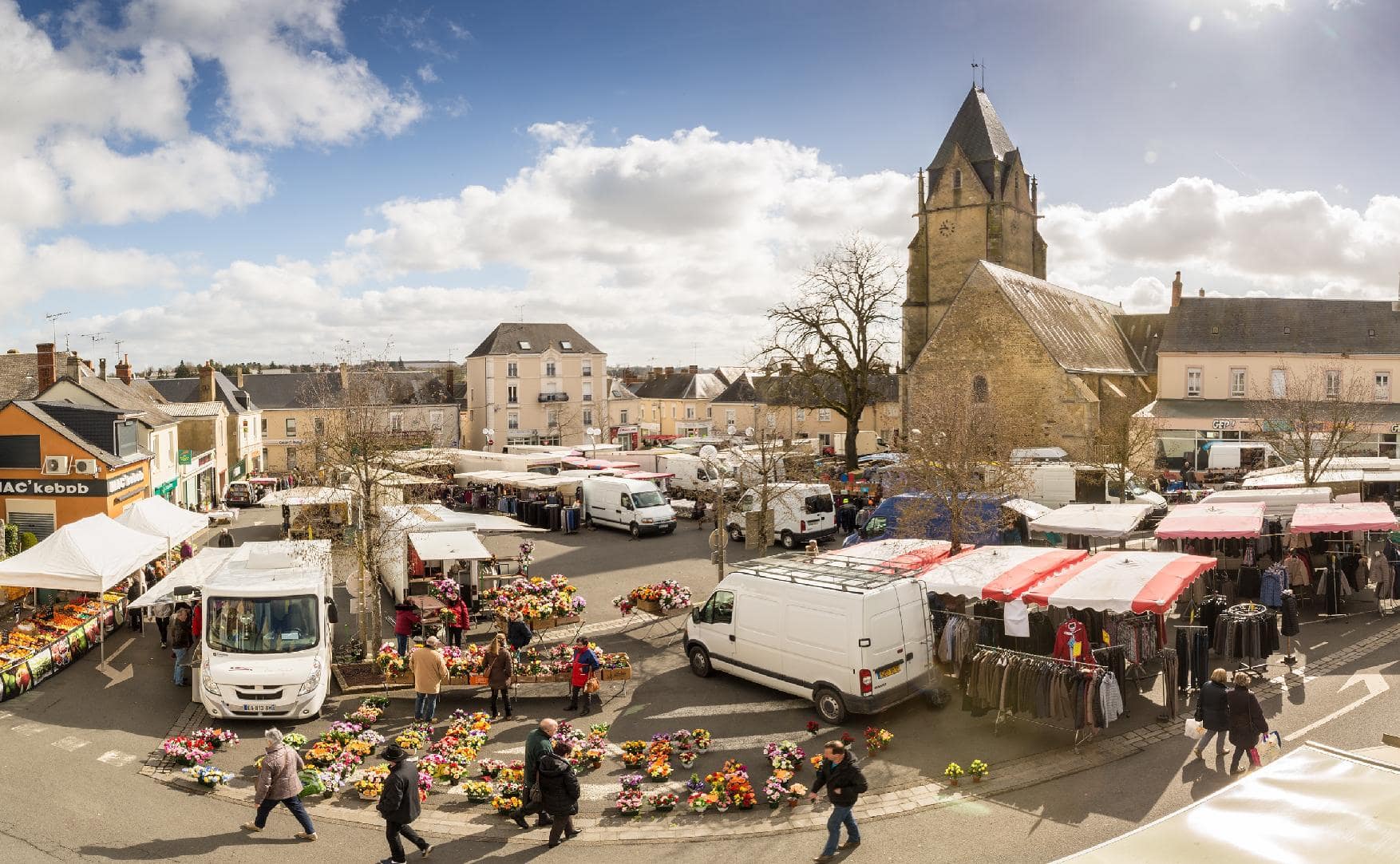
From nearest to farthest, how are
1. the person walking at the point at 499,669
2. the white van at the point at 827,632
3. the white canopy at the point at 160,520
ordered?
1. the white van at the point at 827,632
2. the person walking at the point at 499,669
3. the white canopy at the point at 160,520

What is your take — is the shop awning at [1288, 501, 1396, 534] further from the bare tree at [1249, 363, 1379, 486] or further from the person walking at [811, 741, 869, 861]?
the person walking at [811, 741, 869, 861]

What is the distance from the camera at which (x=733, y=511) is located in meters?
28.2

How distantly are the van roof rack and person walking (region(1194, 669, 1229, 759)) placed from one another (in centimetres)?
381

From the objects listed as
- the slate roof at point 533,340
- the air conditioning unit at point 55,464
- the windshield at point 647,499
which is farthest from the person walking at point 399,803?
the slate roof at point 533,340

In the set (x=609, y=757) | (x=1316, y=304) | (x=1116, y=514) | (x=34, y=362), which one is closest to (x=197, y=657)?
(x=609, y=757)

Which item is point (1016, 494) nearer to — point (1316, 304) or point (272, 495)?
point (272, 495)

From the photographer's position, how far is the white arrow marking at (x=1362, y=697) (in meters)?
11.1

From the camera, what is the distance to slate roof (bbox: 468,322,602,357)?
210ft

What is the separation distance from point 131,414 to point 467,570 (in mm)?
14306

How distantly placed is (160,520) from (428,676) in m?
12.9

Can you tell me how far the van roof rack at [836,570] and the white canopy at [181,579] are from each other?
9334 mm

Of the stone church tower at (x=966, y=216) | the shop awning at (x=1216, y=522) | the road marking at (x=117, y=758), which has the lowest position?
the road marking at (x=117, y=758)

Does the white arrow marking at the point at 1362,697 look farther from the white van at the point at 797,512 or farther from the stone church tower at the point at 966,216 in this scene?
the stone church tower at the point at 966,216

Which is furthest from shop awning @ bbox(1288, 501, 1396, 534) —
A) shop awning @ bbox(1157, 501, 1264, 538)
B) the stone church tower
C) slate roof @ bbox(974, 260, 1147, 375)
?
the stone church tower
